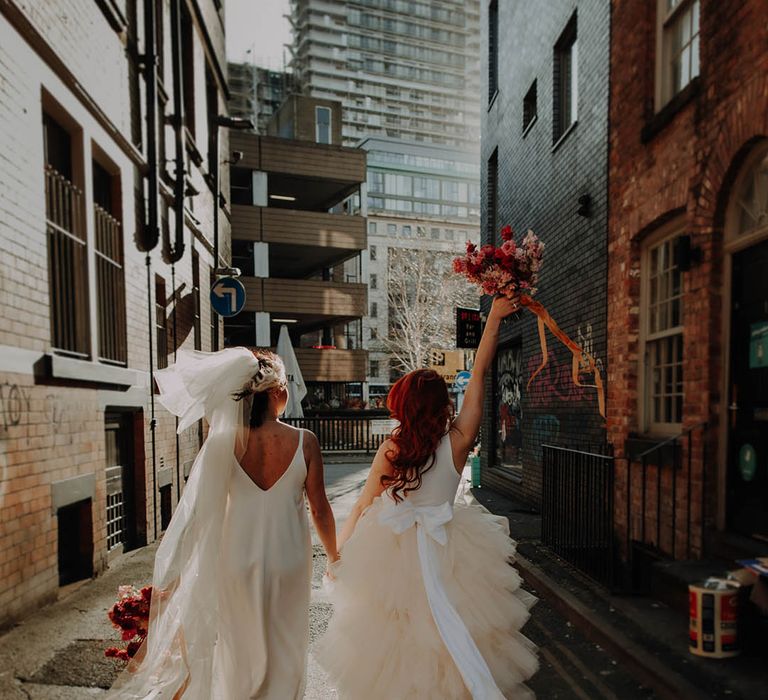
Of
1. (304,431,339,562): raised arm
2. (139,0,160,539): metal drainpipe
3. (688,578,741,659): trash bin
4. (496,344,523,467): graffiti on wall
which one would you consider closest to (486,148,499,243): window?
(496,344,523,467): graffiti on wall

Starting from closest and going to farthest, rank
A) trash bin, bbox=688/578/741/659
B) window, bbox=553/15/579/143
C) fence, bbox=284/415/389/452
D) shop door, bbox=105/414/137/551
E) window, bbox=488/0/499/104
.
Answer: trash bin, bbox=688/578/741/659 < shop door, bbox=105/414/137/551 < window, bbox=553/15/579/143 < window, bbox=488/0/499/104 < fence, bbox=284/415/389/452

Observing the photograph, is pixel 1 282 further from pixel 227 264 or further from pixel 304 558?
pixel 227 264

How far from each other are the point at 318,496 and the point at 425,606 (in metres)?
0.78

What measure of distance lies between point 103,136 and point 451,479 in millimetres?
6021

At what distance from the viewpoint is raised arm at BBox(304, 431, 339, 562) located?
10.4 feet

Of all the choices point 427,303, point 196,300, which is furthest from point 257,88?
point 196,300

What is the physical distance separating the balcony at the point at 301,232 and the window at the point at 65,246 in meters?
19.7

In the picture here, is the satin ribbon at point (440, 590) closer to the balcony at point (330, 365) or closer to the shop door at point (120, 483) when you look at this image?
the shop door at point (120, 483)

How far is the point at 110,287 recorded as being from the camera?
7184 millimetres

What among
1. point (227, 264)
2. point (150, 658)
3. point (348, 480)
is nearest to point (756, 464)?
point (150, 658)

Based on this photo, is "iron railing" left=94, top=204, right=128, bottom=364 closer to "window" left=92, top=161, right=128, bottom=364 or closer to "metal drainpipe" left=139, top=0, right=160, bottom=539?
"window" left=92, top=161, right=128, bottom=364

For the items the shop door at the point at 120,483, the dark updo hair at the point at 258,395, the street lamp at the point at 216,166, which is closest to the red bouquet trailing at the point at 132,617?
the dark updo hair at the point at 258,395

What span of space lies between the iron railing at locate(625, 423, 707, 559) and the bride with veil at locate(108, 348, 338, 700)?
130 inches

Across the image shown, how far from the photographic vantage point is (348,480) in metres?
14.8
